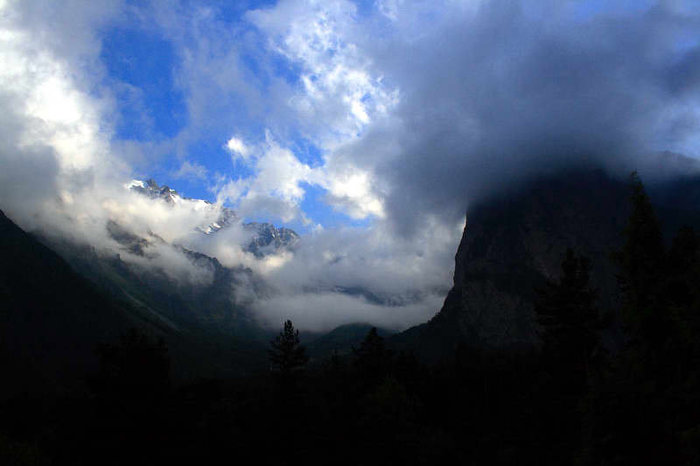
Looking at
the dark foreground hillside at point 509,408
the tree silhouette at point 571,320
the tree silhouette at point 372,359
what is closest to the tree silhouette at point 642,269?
the dark foreground hillside at point 509,408

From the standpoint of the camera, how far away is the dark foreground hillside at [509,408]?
20.2 m

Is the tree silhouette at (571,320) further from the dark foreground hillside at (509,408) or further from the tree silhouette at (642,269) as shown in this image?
the tree silhouette at (642,269)

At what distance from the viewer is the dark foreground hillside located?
20188 mm

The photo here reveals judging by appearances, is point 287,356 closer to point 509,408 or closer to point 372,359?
point 372,359

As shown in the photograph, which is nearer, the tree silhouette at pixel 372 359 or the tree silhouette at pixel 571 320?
the tree silhouette at pixel 571 320

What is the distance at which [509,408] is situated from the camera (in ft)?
238

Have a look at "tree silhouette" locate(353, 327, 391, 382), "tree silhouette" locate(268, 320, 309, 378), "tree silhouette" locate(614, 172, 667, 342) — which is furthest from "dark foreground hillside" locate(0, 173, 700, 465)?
"tree silhouette" locate(353, 327, 391, 382)

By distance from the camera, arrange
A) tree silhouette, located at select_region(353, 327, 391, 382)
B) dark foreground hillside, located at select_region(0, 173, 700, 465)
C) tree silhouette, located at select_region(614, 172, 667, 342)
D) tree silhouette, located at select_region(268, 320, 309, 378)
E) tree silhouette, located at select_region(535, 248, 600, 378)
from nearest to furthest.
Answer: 1. dark foreground hillside, located at select_region(0, 173, 700, 465)
2. tree silhouette, located at select_region(614, 172, 667, 342)
3. tree silhouette, located at select_region(535, 248, 600, 378)
4. tree silhouette, located at select_region(268, 320, 309, 378)
5. tree silhouette, located at select_region(353, 327, 391, 382)

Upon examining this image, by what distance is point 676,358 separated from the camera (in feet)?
93.5

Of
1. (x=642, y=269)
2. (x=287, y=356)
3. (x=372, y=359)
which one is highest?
(x=642, y=269)

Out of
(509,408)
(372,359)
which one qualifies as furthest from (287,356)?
(509,408)

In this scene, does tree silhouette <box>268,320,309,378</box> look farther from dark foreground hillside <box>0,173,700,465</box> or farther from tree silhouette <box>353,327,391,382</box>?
tree silhouette <box>353,327,391,382</box>

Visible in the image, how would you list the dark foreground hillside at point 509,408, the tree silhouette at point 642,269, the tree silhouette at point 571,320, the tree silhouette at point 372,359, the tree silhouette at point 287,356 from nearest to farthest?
the dark foreground hillside at point 509,408 < the tree silhouette at point 642,269 < the tree silhouette at point 571,320 < the tree silhouette at point 287,356 < the tree silhouette at point 372,359

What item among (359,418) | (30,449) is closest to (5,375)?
(359,418)
